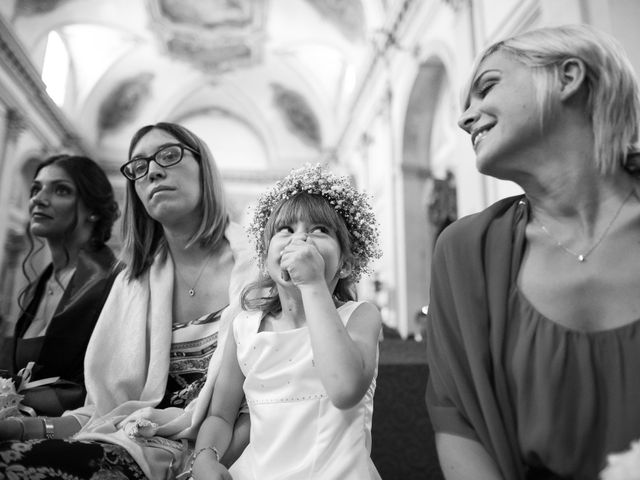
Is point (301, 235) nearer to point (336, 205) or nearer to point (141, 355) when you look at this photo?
point (336, 205)

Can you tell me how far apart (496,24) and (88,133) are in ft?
51.2

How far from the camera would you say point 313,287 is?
1423 mm

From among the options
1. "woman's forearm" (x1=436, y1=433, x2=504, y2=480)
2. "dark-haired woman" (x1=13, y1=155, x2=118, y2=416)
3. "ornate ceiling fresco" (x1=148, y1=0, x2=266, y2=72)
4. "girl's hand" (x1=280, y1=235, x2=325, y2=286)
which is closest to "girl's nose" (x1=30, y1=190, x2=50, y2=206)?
"dark-haired woman" (x1=13, y1=155, x2=118, y2=416)

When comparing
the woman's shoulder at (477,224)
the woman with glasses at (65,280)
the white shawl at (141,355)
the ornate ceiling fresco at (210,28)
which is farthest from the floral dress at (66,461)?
the ornate ceiling fresco at (210,28)

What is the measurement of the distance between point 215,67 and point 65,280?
17725 mm

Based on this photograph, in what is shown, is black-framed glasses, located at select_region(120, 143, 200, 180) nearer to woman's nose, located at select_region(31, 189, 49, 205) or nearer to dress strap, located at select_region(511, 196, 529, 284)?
woman's nose, located at select_region(31, 189, 49, 205)

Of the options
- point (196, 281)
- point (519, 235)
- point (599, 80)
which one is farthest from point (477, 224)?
point (196, 281)

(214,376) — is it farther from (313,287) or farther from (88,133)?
(88,133)

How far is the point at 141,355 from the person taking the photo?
1.83m

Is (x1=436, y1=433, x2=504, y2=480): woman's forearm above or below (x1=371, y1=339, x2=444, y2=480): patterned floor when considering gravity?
above

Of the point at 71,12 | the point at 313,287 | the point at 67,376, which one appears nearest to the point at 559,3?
the point at 313,287

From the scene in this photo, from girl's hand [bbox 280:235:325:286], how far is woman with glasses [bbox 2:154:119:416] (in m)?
1.06

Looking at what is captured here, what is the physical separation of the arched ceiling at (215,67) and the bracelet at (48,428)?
11.7 m

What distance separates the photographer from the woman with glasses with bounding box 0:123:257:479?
155cm
